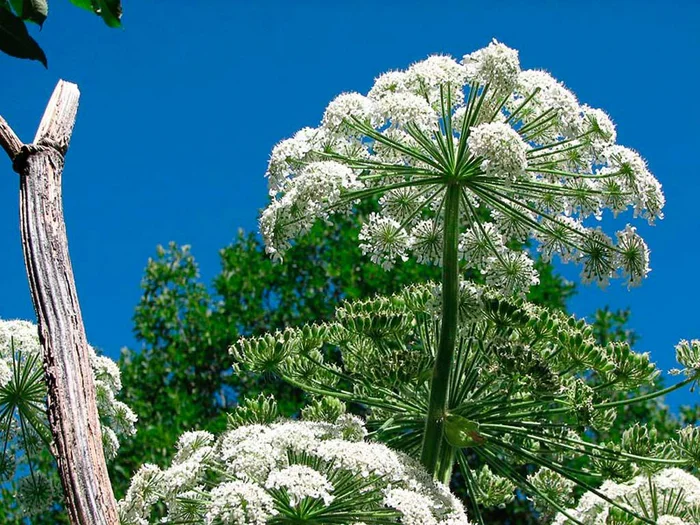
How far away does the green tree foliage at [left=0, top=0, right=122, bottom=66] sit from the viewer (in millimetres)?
3848

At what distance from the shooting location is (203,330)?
17.9 metres

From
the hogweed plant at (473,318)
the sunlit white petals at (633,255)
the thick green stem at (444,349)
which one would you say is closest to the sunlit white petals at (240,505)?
the hogweed plant at (473,318)

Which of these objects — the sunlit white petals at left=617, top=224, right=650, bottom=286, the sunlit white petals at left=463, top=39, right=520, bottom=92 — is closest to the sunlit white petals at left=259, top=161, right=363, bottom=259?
the sunlit white petals at left=463, top=39, right=520, bottom=92

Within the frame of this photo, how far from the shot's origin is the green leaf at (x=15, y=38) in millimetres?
3844

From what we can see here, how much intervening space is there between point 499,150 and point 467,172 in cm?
42

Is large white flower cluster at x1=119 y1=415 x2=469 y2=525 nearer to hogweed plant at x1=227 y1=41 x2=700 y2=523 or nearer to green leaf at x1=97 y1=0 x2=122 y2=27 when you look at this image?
hogweed plant at x1=227 y1=41 x2=700 y2=523

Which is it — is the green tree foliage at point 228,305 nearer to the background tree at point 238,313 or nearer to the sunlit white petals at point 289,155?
the background tree at point 238,313

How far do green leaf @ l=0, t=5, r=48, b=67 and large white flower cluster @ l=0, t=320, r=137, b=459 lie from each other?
10.6ft

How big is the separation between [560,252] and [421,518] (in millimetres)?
2385

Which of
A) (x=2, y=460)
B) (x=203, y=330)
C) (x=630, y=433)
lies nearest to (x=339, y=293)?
(x=203, y=330)

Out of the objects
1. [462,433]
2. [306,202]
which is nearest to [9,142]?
[306,202]

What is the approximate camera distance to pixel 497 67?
17.4ft

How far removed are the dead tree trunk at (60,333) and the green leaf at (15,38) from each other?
2.57 ft

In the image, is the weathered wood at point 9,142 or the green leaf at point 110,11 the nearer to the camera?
the green leaf at point 110,11
